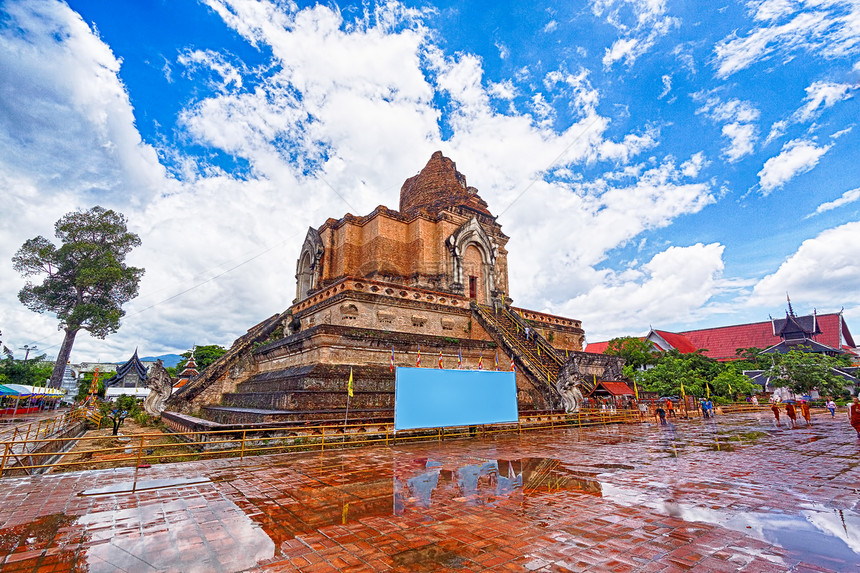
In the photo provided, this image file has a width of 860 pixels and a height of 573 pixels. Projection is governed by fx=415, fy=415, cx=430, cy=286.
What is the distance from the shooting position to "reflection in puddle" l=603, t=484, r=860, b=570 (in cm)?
369

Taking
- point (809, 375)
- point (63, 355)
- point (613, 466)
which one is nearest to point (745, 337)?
point (809, 375)

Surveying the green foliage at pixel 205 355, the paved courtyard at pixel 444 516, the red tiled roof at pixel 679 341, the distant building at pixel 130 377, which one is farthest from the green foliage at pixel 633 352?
the distant building at pixel 130 377

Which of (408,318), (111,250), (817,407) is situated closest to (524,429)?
(408,318)

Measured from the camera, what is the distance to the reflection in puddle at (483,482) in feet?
18.7

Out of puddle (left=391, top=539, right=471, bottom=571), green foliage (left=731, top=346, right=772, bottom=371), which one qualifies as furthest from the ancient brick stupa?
green foliage (left=731, top=346, right=772, bottom=371)

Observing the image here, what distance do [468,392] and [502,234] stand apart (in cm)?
1580

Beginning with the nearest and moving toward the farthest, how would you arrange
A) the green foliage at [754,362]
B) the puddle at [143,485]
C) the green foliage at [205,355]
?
the puddle at [143,485] → the green foliage at [754,362] → the green foliage at [205,355]

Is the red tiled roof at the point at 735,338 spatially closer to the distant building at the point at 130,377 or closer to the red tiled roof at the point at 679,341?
the red tiled roof at the point at 679,341

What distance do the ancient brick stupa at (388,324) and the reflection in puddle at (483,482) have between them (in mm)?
4838

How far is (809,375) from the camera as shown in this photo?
28203mm

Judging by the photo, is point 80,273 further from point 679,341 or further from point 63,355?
point 679,341

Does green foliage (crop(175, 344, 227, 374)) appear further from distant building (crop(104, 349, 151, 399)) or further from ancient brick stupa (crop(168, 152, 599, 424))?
ancient brick stupa (crop(168, 152, 599, 424))

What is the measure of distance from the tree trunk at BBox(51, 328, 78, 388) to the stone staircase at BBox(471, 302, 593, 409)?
32.2 meters

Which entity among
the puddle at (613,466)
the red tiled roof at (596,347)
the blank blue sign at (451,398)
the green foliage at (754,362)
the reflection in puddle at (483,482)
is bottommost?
the reflection in puddle at (483,482)
